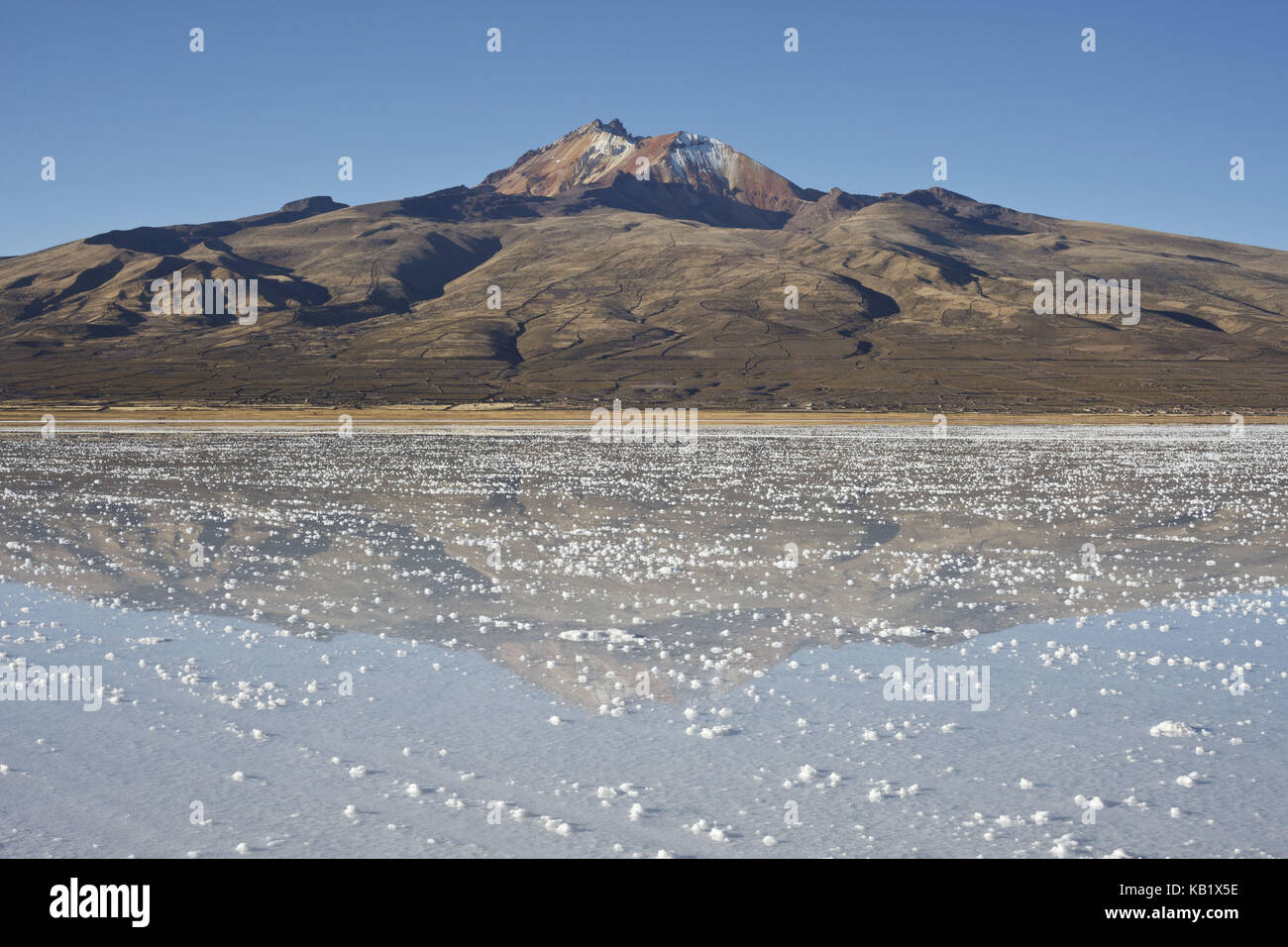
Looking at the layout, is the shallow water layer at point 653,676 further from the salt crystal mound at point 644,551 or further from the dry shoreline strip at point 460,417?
the dry shoreline strip at point 460,417

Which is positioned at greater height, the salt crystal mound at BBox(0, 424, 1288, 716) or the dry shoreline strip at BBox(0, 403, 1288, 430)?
the dry shoreline strip at BBox(0, 403, 1288, 430)

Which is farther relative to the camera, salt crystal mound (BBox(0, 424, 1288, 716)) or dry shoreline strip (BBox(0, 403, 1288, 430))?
dry shoreline strip (BBox(0, 403, 1288, 430))

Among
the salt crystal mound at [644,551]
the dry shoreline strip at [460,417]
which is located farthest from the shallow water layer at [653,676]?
the dry shoreline strip at [460,417]

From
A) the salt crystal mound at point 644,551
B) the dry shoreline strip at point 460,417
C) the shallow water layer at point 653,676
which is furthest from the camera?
the dry shoreline strip at point 460,417

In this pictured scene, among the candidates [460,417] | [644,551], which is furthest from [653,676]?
[460,417]

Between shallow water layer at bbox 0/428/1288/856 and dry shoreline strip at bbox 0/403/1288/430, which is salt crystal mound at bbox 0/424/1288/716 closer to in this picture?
shallow water layer at bbox 0/428/1288/856

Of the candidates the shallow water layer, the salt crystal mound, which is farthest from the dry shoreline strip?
the shallow water layer
